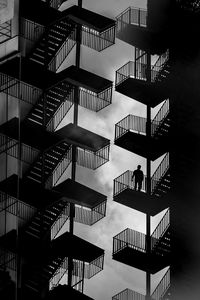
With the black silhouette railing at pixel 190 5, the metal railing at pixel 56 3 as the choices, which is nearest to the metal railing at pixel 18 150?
the metal railing at pixel 56 3

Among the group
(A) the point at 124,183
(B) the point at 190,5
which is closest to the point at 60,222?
(A) the point at 124,183

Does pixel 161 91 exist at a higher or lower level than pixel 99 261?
higher

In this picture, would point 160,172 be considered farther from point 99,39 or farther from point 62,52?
point 62,52

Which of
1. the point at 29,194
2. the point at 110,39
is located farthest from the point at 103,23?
the point at 29,194

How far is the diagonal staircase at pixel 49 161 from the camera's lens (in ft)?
309

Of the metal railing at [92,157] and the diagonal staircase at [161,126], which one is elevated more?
the diagonal staircase at [161,126]

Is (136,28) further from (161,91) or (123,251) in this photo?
(123,251)

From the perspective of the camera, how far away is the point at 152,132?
94375 mm

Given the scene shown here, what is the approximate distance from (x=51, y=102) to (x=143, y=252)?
6.73 metres

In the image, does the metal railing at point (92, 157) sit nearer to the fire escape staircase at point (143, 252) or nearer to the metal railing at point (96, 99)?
the metal railing at point (96, 99)

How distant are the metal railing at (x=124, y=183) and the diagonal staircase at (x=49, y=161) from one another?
234 cm

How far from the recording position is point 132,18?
94.6m

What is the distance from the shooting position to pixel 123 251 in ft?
308

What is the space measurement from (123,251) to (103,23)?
874 centimetres
